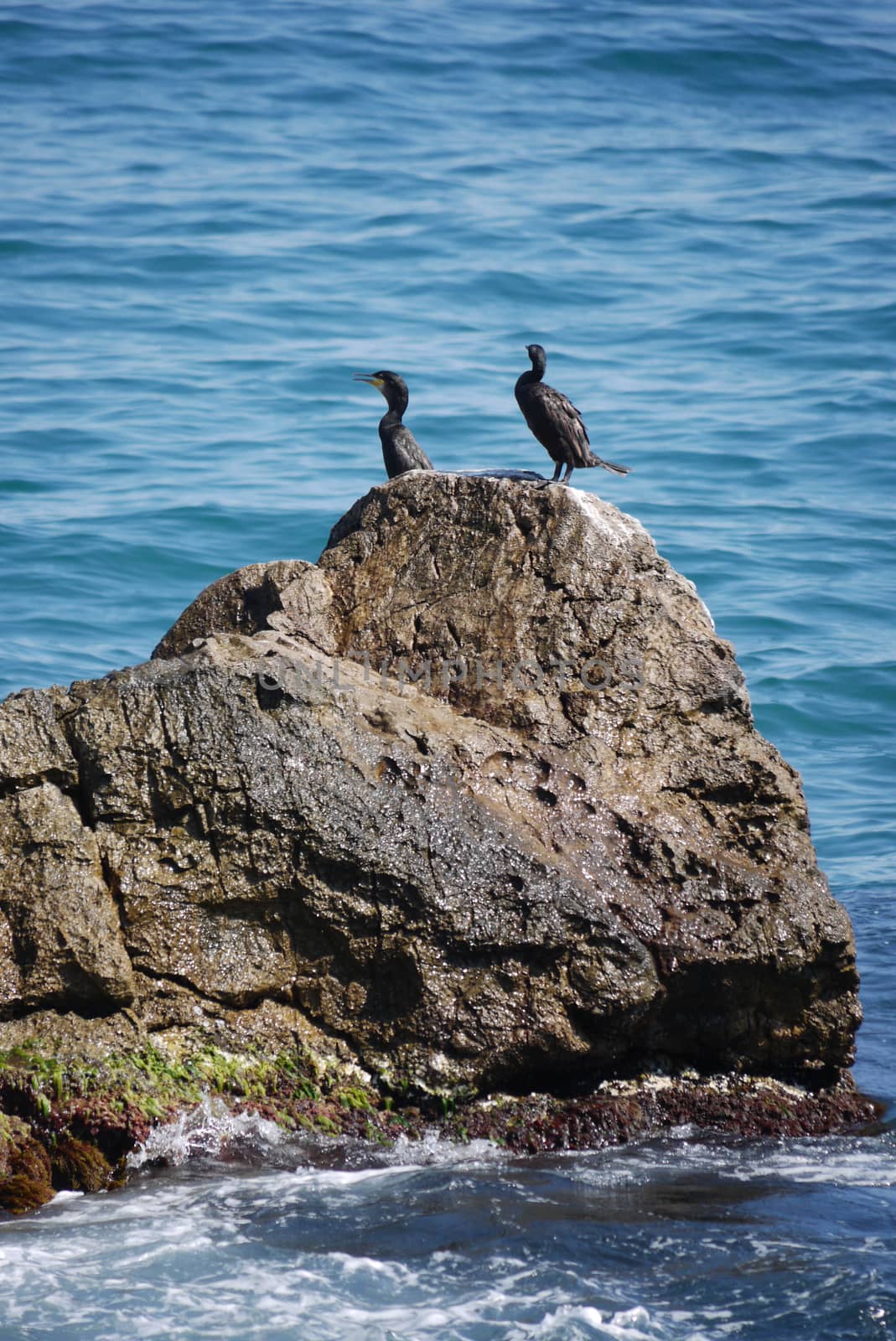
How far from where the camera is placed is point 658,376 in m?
15.9

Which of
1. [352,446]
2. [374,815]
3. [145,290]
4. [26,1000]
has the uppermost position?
[145,290]

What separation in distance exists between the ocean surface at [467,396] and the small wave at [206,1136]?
13mm

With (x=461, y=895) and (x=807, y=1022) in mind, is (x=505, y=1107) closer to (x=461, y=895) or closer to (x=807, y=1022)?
(x=461, y=895)

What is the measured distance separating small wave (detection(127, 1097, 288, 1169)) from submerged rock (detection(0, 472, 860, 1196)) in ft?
0.71

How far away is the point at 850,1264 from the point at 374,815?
5.70 ft

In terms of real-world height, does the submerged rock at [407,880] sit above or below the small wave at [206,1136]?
above

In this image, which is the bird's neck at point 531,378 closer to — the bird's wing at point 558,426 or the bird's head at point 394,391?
the bird's wing at point 558,426

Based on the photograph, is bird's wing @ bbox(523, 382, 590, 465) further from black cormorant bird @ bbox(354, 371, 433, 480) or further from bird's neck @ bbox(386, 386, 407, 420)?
bird's neck @ bbox(386, 386, 407, 420)

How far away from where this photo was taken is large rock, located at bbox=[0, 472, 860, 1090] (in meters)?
4.08

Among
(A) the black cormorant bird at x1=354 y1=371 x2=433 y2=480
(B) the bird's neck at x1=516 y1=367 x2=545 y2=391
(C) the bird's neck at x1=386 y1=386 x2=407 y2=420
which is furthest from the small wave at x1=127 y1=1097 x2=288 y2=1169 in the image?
(C) the bird's neck at x1=386 y1=386 x2=407 y2=420

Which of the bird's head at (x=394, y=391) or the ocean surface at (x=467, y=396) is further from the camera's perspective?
the bird's head at (x=394, y=391)

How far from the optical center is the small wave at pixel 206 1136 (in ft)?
12.9

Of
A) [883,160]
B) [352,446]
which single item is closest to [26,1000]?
[352,446]

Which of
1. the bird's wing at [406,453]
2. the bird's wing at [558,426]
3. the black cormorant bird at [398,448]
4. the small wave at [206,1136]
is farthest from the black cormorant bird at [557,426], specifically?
the small wave at [206,1136]
